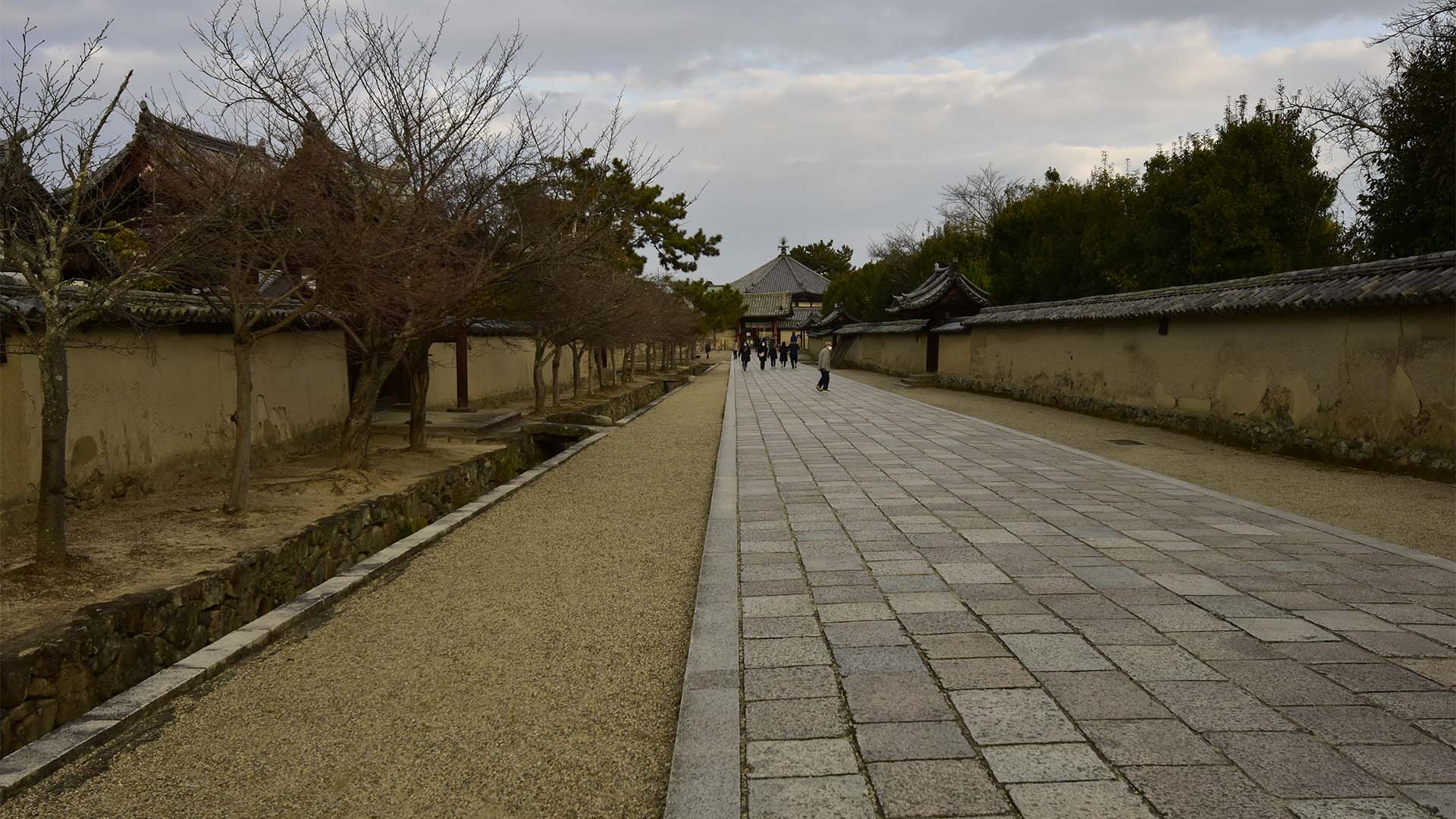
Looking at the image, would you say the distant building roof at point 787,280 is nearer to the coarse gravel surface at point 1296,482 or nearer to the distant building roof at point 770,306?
the distant building roof at point 770,306

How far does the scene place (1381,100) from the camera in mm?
13039

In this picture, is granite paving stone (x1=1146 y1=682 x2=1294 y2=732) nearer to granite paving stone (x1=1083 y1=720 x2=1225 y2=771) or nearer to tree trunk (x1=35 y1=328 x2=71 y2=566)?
granite paving stone (x1=1083 y1=720 x2=1225 y2=771)

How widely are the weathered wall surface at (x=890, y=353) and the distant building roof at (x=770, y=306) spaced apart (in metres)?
22.1

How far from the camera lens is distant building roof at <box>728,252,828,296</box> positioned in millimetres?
66125

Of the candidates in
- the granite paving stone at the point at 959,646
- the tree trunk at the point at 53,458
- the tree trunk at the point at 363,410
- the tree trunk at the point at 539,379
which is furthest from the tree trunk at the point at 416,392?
the granite paving stone at the point at 959,646

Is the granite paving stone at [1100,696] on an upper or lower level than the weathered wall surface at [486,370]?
lower

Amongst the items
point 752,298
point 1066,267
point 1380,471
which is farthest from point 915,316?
point 752,298

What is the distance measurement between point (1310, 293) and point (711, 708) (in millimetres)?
9869

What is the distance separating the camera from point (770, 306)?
65.2 metres

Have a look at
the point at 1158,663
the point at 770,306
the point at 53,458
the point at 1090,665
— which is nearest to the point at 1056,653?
the point at 1090,665

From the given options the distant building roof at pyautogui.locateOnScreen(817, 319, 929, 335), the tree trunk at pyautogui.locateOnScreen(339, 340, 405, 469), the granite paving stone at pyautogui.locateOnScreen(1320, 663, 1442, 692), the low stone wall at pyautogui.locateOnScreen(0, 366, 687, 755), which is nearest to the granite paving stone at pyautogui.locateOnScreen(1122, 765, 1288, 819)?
the granite paving stone at pyautogui.locateOnScreen(1320, 663, 1442, 692)

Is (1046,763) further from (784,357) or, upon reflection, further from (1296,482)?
(784,357)

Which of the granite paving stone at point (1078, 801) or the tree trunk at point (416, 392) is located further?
the tree trunk at point (416, 392)

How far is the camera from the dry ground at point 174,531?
454 centimetres
